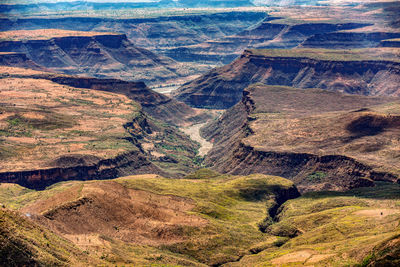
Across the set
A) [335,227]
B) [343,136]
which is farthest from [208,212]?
[343,136]

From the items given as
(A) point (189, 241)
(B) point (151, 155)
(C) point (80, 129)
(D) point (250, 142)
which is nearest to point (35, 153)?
(C) point (80, 129)

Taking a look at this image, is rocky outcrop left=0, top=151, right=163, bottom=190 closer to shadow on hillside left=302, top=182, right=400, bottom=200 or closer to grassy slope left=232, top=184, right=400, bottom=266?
grassy slope left=232, top=184, right=400, bottom=266

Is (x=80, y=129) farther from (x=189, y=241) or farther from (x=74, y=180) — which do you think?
(x=189, y=241)

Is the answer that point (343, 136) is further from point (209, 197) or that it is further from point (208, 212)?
point (208, 212)

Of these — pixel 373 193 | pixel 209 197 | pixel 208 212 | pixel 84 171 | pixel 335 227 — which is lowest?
pixel 84 171

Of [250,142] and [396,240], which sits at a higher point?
[396,240]

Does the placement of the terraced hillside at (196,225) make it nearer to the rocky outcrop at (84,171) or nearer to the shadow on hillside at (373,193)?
the shadow on hillside at (373,193)

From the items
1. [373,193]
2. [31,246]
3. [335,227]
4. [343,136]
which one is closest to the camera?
[31,246]

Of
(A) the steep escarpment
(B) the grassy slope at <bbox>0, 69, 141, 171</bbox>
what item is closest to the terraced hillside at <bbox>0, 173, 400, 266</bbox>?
(A) the steep escarpment

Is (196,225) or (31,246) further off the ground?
(31,246)
